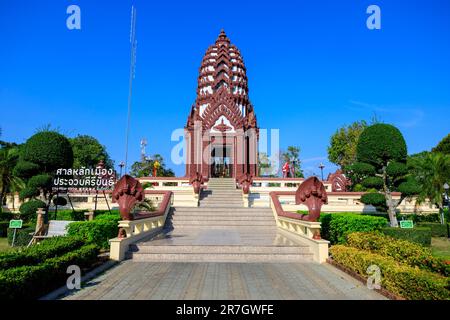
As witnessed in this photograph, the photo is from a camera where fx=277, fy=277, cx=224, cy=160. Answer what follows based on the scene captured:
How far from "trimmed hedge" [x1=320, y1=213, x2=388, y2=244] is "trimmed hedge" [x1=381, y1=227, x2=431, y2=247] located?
1.24 feet

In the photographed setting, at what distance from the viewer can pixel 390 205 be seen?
1467 cm

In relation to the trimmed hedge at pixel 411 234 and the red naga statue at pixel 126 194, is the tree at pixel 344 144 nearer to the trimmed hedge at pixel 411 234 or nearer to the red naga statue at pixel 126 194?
the trimmed hedge at pixel 411 234

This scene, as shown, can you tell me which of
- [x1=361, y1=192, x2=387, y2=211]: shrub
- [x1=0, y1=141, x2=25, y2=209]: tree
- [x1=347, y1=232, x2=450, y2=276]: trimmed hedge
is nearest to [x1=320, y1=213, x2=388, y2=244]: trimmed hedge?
[x1=347, y1=232, x2=450, y2=276]: trimmed hedge

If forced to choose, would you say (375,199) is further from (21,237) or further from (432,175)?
(21,237)

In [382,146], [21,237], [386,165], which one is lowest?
[21,237]

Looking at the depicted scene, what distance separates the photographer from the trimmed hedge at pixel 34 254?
16.2ft

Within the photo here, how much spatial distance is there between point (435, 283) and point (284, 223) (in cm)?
847

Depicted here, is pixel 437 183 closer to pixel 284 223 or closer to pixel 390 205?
pixel 390 205

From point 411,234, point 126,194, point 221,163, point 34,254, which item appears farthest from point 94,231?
point 221,163

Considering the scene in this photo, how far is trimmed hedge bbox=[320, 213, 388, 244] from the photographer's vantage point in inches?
415

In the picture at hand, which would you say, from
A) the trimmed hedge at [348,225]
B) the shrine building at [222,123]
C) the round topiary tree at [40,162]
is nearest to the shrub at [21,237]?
the round topiary tree at [40,162]

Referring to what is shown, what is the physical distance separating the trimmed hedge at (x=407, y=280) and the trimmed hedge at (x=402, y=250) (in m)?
0.22

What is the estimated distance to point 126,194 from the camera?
8.58 m

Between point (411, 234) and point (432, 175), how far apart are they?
9687 mm
